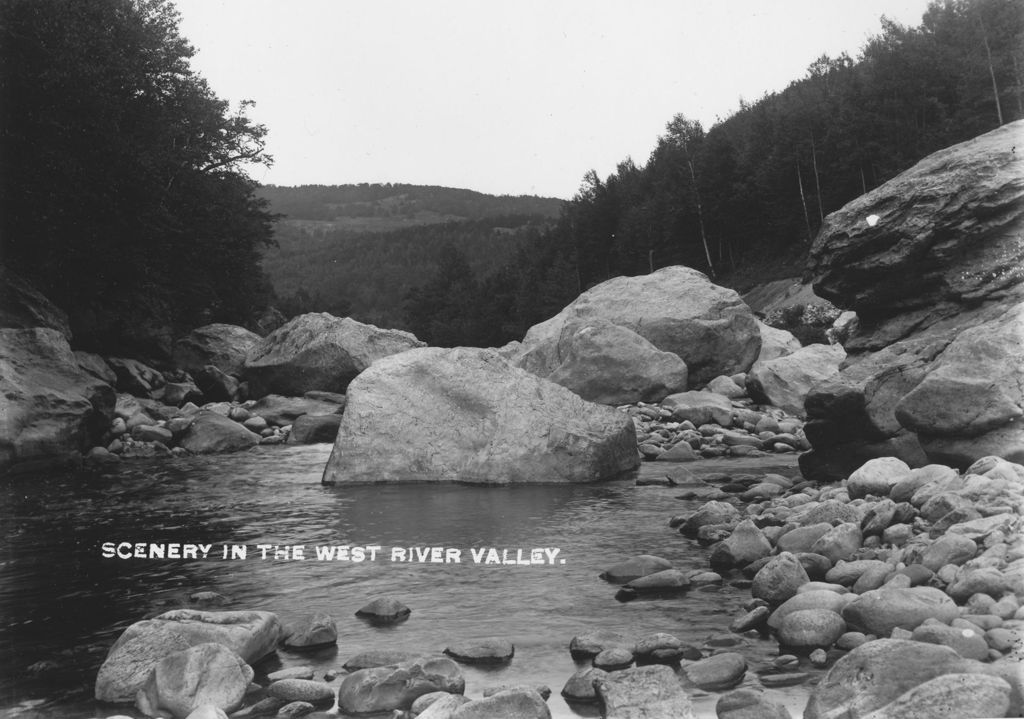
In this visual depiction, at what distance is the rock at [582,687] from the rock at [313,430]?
41.8 feet

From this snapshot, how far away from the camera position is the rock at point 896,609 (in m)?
4.74

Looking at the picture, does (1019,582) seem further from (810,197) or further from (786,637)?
(810,197)

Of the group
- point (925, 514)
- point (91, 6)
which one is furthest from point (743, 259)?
point (925, 514)

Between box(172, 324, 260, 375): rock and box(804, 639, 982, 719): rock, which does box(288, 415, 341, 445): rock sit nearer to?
box(172, 324, 260, 375): rock

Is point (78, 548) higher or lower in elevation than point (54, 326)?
lower

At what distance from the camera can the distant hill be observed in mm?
98625

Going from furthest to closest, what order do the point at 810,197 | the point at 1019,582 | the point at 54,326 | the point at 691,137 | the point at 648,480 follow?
the point at 691,137 < the point at 810,197 < the point at 54,326 < the point at 648,480 < the point at 1019,582

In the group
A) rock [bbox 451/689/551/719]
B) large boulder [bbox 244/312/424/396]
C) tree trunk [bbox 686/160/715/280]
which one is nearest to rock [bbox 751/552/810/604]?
rock [bbox 451/689/551/719]

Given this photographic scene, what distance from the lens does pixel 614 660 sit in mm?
4715

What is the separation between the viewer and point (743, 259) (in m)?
56.9

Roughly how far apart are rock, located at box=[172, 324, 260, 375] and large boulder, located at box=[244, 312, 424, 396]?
347 cm

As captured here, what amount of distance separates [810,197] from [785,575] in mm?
49825

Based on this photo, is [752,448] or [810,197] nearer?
[752,448]

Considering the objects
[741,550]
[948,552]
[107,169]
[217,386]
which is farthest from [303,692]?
[217,386]
